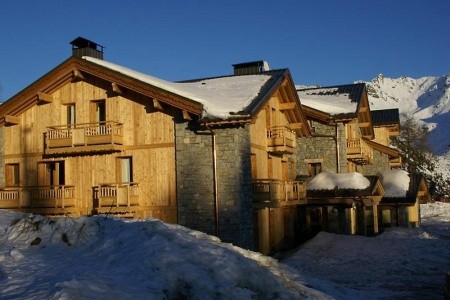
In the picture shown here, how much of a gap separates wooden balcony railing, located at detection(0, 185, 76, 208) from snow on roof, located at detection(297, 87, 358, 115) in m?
15.5

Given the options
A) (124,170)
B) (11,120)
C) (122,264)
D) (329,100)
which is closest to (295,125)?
(329,100)

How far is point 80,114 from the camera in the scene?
23.8m

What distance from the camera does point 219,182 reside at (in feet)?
69.2

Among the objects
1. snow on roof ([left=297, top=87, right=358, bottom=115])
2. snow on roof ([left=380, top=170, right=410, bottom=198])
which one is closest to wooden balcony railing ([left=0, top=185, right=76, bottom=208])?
snow on roof ([left=297, top=87, right=358, bottom=115])

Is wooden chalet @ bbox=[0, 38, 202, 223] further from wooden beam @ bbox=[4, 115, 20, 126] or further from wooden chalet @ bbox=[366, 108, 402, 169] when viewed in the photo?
wooden chalet @ bbox=[366, 108, 402, 169]

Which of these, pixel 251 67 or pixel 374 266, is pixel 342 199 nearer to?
pixel 374 266

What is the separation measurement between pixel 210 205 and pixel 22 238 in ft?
33.1

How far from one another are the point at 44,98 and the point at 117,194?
19.3 feet

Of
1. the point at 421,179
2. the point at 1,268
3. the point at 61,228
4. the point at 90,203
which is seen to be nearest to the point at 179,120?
the point at 90,203

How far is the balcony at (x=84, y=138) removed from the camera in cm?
2228

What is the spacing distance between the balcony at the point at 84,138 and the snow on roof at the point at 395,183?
1959 centimetres

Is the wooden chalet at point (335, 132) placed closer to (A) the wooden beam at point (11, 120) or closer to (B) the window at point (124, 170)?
(B) the window at point (124, 170)

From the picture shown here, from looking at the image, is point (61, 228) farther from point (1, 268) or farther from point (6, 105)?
point (6, 105)

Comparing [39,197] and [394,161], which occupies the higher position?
[394,161]
